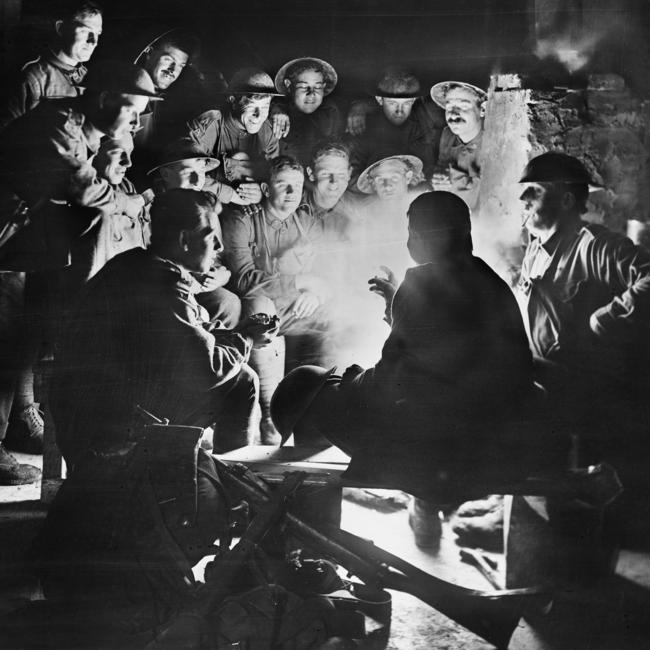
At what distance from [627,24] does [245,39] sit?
2155 millimetres

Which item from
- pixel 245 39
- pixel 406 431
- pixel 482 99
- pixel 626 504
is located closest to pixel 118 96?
pixel 245 39

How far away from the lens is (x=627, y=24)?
12.2ft

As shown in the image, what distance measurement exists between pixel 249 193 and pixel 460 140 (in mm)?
1236

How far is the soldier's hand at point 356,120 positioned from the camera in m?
3.77

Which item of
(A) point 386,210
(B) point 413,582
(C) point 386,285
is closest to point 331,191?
(A) point 386,210

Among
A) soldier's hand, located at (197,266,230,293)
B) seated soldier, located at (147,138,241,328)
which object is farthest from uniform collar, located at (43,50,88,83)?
soldier's hand, located at (197,266,230,293)

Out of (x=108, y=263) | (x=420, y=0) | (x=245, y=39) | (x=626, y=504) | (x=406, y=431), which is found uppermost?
(x=420, y=0)

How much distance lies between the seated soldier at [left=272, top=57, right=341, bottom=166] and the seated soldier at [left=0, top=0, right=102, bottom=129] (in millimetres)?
1126

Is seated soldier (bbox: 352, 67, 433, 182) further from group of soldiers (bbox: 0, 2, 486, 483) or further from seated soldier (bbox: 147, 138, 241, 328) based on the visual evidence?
seated soldier (bbox: 147, 138, 241, 328)

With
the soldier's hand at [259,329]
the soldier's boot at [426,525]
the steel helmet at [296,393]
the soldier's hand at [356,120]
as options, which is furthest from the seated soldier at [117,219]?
the soldier's boot at [426,525]

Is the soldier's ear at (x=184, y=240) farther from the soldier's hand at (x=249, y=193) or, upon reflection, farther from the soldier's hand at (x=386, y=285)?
the soldier's hand at (x=386, y=285)

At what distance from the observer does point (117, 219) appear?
12.5 ft

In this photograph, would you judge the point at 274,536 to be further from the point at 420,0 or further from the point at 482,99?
the point at 420,0

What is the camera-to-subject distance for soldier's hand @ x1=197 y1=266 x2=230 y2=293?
3.82 m
